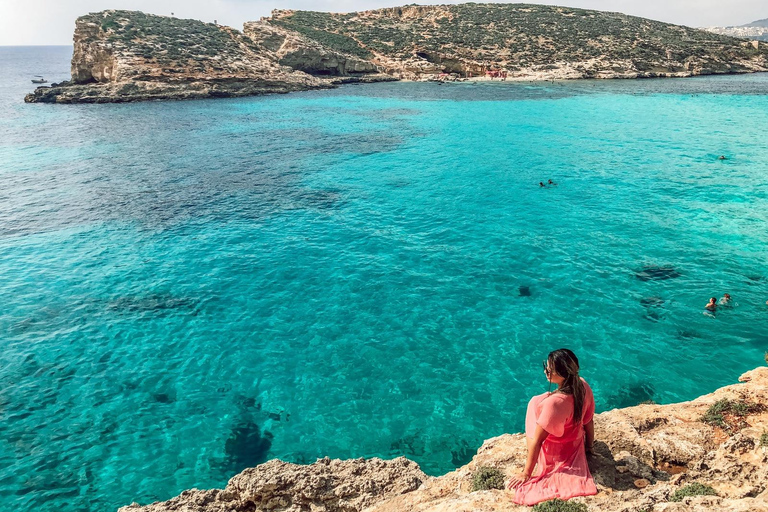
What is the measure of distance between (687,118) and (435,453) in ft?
202

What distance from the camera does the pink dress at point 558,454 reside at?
6.63 metres

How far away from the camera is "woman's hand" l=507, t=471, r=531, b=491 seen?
280 inches

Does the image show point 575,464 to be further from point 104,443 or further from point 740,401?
point 104,443

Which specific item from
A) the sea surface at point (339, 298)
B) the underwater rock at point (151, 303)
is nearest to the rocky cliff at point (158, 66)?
the sea surface at point (339, 298)

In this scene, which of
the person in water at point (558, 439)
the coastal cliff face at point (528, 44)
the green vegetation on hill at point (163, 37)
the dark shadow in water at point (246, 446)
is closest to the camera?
the person in water at point (558, 439)

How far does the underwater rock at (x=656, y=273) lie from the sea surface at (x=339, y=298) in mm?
104

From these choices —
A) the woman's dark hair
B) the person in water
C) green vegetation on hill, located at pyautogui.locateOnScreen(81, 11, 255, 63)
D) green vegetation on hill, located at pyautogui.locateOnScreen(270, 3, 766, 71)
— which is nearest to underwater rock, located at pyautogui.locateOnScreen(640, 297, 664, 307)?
the person in water

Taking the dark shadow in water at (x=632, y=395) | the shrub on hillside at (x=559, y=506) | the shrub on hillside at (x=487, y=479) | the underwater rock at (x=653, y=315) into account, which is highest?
the shrub on hillside at (x=559, y=506)

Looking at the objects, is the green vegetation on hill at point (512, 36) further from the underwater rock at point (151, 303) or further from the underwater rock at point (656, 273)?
the underwater rock at point (151, 303)

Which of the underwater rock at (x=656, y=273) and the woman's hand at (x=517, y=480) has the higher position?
the woman's hand at (x=517, y=480)

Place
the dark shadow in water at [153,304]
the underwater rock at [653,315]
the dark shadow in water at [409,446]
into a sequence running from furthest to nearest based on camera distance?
the dark shadow in water at [153,304], the underwater rock at [653,315], the dark shadow in water at [409,446]

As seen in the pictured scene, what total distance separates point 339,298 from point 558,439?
14.8m

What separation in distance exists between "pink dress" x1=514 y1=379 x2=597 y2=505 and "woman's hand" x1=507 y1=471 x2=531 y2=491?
72 millimetres

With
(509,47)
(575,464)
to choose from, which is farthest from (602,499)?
(509,47)
